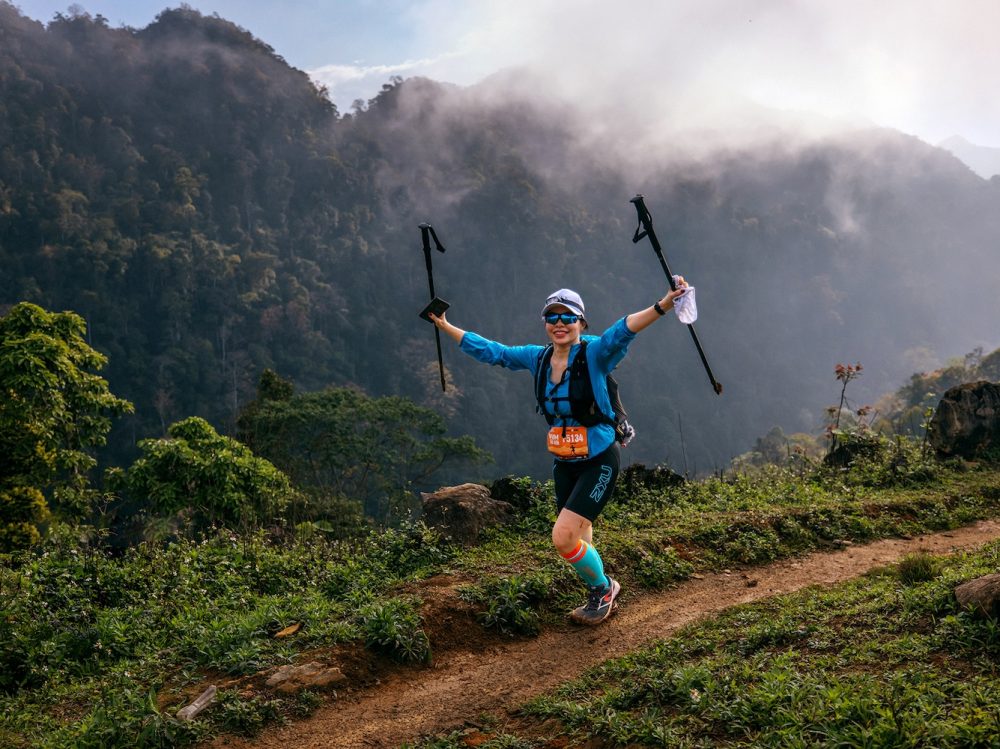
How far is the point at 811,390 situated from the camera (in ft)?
376

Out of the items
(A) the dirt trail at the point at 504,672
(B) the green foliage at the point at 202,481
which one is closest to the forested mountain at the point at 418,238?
(B) the green foliage at the point at 202,481

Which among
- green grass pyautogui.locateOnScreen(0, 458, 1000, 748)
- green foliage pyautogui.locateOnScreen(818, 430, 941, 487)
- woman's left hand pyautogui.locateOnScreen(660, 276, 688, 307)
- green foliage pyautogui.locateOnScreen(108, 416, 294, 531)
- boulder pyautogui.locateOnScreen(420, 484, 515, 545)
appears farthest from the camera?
green foliage pyautogui.locateOnScreen(108, 416, 294, 531)

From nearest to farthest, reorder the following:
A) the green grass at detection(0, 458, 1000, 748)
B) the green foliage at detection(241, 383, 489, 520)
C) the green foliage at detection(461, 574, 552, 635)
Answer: the green grass at detection(0, 458, 1000, 748) < the green foliage at detection(461, 574, 552, 635) < the green foliage at detection(241, 383, 489, 520)

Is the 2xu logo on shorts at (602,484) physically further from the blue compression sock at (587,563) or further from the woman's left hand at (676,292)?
the woman's left hand at (676,292)

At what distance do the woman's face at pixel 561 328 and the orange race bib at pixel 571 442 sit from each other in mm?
618

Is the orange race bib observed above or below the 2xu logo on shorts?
above

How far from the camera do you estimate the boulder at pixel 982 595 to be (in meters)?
4.14

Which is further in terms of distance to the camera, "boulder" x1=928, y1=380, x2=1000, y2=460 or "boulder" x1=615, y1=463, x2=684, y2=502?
"boulder" x1=928, y1=380, x2=1000, y2=460

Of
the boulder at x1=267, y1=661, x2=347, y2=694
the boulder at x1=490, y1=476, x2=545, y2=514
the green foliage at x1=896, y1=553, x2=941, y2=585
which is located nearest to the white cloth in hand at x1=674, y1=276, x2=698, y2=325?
the green foliage at x1=896, y1=553, x2=941, y2=585

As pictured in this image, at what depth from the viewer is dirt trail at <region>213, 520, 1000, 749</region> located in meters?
4.46

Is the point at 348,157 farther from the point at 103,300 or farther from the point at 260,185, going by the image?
the point at 103,300

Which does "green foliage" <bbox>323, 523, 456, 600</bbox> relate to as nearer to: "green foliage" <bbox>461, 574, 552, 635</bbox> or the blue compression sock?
"green foliage" <bbox>461, 574, 552, 635</bbox>

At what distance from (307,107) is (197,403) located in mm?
59480

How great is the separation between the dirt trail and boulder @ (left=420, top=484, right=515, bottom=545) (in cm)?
208
